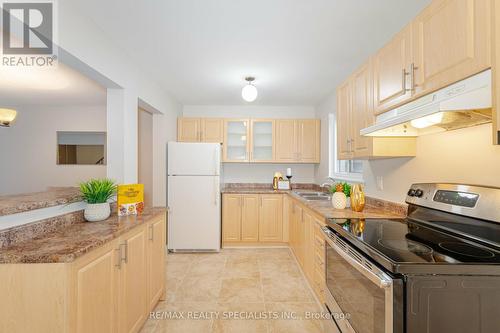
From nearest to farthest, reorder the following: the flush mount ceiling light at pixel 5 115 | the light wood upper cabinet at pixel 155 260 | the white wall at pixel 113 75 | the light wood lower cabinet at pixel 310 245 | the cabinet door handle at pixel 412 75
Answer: the cabinet door handle at pixel 412 75 → the white wall at pixel 113 75 → the light wood upper cabinet at pixel 155 260 → the light wood lower cabinet at pixel 310 245 → the flush mount ceiling light at pixel 5 115

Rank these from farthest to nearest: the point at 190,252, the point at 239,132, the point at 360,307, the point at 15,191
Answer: the point at 15,191 → the point at 239,132 → the point at 190,252 → the point at 360,307

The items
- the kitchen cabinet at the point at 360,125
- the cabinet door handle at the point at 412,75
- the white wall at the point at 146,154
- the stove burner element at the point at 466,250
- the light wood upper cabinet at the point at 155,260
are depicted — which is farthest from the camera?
the white wall at the point at 146,154

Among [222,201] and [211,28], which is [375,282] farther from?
[222,201]

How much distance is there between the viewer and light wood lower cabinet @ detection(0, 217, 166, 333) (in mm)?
1092

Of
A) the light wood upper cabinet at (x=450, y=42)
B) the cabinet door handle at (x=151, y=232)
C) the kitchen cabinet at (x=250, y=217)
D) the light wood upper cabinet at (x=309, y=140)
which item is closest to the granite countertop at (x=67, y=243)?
the cabinet door handle at (x=151, y=232)

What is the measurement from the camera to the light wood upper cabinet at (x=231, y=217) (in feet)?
12.9

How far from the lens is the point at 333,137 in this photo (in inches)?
153

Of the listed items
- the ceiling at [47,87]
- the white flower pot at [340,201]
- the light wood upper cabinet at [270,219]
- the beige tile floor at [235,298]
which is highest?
the ceiling at [47,87]

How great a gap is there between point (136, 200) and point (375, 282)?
6.21ft

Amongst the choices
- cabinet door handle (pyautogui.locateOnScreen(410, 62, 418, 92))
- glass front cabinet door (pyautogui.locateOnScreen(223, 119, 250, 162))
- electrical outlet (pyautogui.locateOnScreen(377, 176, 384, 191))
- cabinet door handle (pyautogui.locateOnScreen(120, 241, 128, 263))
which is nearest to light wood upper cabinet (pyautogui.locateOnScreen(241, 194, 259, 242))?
glass front cabinet door (pyautogui.locateOnScreen(223, 119, 250, 162))

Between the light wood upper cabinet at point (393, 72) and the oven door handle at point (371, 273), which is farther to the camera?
the light wood upper cabinet at point (393, 72)

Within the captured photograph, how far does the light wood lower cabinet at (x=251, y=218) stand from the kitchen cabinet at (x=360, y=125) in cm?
178

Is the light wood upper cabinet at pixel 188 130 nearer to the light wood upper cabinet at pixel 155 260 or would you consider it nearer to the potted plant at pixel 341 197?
the light wood upper cabinet at pixel 155 260

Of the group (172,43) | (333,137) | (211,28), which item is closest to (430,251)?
(211,28)
